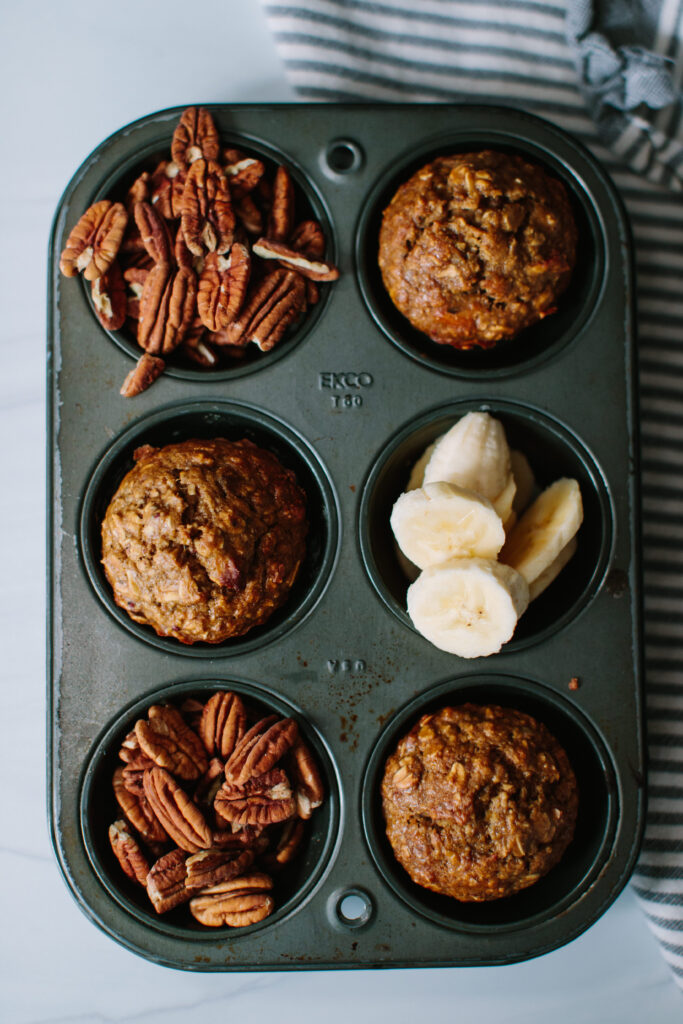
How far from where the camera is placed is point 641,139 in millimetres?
1393

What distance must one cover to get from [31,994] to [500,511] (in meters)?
1.16

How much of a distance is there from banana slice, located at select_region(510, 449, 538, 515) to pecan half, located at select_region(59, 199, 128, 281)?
2.27 feet

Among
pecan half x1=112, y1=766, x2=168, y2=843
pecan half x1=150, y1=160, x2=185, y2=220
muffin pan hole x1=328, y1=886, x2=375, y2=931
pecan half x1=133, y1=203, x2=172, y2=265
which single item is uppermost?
pecan half x1=150, y1=160, x2=185, y2=220

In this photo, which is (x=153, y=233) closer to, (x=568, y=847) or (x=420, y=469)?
(x=420, y=469)

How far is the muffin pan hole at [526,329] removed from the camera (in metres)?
1.20

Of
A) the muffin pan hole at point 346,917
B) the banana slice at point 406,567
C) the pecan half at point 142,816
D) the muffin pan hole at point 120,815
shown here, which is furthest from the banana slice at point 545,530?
the pecan half at point 142,816

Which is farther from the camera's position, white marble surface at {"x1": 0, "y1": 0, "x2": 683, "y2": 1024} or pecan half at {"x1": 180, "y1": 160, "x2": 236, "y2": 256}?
white marble surface at {"x1": 0, "y1": 0, "x2": 683, "y2": 1024}

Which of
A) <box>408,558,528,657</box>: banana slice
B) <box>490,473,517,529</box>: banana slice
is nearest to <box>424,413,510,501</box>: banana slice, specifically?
<box>490,473,517,529</box>: banana slice

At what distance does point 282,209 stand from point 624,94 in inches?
26.4

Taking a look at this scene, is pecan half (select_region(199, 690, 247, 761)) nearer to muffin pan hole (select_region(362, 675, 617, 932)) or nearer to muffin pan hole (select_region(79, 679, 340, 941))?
muffin pan hole (select_region(79, 679, 340, 941))

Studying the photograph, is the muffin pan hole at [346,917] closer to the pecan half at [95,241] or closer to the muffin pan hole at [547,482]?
the muffin pan hole at [547,482]

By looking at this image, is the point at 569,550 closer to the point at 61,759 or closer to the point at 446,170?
the point at 446,170

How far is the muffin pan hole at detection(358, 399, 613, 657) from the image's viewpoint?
118 cm

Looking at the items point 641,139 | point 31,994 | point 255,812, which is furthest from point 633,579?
point 31,994
